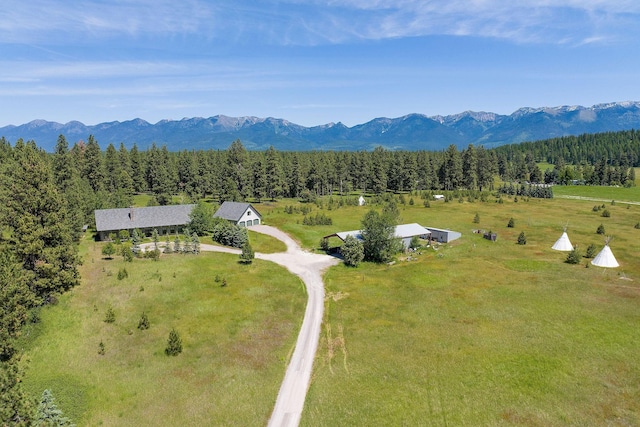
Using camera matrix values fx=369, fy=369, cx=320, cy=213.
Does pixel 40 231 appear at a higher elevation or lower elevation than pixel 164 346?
higher

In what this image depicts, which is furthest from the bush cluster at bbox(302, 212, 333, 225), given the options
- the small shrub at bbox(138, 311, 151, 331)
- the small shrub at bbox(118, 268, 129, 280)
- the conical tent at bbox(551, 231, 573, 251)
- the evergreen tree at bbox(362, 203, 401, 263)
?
the small shrub at bbox(138, 311, 151, 331)

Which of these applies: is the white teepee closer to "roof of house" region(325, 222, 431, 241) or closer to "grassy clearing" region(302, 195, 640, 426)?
"grassy clearing" region(302, 195, 640, 426)

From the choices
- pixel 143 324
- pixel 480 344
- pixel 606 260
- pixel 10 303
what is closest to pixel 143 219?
pixel 143 324

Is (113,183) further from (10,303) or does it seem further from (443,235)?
(443,235)

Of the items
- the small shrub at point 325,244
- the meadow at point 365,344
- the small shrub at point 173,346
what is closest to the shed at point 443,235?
the meadow at point 365,344

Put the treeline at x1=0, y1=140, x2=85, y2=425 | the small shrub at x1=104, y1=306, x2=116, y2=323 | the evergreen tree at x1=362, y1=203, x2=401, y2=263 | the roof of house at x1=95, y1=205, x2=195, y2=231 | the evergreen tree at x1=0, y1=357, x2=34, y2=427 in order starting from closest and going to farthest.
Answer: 1. the evergreen tree at x1=0, y1=357, x2=34, y2=427
2. the treeline at x1=0, y1=140, x2=85, y2=425
3. the small shrub at x1=104, y1=306, x2=116, y2=323
4. the evergreen tree at x1=362, y1=203, x2=401, y2=263
5. the roof of house at x1=95, y1=205, x2=195, y2=231

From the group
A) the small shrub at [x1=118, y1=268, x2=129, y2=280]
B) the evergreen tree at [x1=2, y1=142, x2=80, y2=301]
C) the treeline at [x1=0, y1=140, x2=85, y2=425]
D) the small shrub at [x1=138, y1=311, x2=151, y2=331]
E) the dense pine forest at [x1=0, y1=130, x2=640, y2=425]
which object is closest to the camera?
the dense pine forest at [x1=0, y1=130, x2=640, y2=425]

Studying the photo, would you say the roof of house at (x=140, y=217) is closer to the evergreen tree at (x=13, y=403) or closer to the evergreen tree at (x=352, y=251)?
the evergreen tree at (x=352, y=251)
